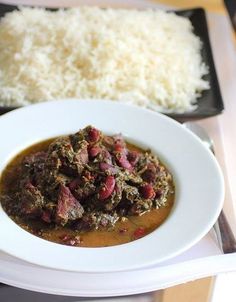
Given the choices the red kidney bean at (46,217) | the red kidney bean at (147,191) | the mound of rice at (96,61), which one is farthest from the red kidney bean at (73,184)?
the mound of rice at (96,61)

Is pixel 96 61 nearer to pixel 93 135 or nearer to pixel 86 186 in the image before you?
pixel 93 135

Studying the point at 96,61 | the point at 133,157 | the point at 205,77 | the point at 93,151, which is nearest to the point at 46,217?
the point at 93,151

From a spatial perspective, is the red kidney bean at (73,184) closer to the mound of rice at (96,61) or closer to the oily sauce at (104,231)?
the oily sauce at (104,231)

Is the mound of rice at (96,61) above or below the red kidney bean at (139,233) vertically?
below

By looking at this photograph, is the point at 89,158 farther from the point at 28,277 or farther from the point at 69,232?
Answer: the point at 28,277

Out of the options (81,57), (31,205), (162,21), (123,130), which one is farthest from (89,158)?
(162,21)

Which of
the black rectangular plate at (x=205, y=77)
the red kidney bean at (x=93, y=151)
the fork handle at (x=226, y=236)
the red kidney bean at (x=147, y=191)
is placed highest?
the red kidney bean at (x=93, y=151)

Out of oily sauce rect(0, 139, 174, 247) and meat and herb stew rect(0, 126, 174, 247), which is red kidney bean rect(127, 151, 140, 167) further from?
oily sauce rect(0, 139, 174, 247)
